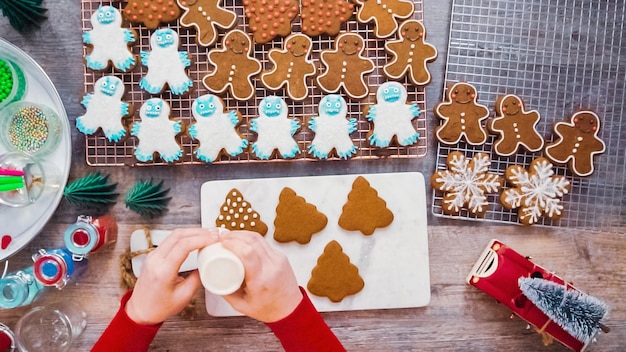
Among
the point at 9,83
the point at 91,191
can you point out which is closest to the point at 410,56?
the point at 91,191

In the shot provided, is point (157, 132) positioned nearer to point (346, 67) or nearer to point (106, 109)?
point (106, 109)

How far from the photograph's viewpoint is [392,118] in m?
1.33

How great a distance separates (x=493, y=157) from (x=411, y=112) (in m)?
0.23

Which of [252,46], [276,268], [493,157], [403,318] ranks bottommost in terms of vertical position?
[403,318]

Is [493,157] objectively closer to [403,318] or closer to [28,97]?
[403,318]

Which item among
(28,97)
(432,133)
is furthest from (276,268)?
(28,97)

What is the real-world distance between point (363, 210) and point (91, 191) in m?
0.64

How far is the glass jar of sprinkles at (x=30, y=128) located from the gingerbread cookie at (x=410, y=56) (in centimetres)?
78

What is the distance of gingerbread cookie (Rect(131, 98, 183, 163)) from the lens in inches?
52.2

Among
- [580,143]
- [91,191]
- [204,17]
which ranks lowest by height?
[91,191]

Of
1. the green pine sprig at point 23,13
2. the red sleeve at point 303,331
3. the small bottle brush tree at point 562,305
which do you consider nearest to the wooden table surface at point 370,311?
the green pine sprig at point 23,13

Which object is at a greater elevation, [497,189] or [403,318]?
[497,189]

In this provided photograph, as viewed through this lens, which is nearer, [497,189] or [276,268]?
[276,268]

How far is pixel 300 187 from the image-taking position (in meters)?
1.36
